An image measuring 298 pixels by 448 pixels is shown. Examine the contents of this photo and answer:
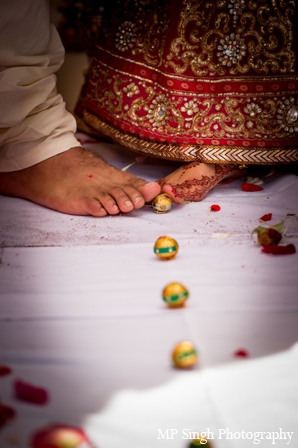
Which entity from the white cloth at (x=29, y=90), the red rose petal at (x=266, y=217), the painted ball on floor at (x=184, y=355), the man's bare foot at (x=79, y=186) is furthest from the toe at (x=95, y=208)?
the painted ball on floor at (x=184, y=355)

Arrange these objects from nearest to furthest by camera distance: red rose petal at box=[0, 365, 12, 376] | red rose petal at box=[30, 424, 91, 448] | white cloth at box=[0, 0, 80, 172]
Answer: red rose petal at box=[30, 424, 91, 448]
red rose petal at box=[0, 365, 12, 376]
white cloth at box=[0, 0, 80, 172]

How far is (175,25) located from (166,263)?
0.67m

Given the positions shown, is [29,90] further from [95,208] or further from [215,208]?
[215,208]

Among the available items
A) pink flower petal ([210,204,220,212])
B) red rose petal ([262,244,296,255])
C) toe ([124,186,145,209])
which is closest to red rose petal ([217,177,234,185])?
pink flower petal ([210,204,220,212])

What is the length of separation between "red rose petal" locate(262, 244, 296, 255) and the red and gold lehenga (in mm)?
363

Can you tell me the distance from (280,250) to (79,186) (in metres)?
0.55

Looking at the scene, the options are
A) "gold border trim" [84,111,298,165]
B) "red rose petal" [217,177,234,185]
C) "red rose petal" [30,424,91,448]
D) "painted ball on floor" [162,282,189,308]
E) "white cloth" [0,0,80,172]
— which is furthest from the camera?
"red rose petal" [217,177,234,185]

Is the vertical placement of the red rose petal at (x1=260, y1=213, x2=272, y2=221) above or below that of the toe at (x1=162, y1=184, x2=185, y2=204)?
above

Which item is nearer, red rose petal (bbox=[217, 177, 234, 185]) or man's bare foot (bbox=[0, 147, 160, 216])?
man's bare foot (bbox=[0, 147, 160, 216])

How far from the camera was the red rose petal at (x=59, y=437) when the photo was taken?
0.66 metres

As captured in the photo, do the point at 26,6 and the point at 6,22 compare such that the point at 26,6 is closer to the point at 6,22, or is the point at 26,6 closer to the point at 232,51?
the point at 6,22

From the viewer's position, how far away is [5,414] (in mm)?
700

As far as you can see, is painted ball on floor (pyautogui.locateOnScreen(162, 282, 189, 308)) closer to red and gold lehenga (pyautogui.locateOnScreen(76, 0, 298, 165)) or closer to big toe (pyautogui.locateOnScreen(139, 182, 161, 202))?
big toe (pyautogui.locateOnScreen(139, 182, 161, 202))

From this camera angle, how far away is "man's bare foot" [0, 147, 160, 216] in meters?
1.34
